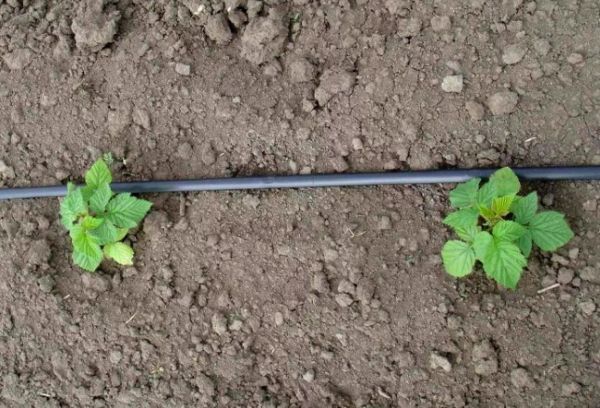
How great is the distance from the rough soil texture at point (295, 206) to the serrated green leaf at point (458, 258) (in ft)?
0.49

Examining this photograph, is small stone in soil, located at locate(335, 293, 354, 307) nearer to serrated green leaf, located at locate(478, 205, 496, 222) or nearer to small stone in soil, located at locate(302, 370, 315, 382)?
small stone in soil, located at locate(302, 370, 315, 382)

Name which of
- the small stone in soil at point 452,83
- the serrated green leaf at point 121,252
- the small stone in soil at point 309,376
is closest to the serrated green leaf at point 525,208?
the small stone in soil at point 452,83

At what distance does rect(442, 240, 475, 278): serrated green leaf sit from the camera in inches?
79.1

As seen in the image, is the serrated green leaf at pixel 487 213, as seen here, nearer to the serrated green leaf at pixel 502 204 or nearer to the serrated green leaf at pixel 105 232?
the serrated green leaf at pixel 502 204

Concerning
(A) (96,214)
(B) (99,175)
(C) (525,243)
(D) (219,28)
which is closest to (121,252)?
(A) (96,214)

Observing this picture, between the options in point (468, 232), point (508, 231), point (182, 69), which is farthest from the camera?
point (182, 69)

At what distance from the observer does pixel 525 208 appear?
6.53 feet

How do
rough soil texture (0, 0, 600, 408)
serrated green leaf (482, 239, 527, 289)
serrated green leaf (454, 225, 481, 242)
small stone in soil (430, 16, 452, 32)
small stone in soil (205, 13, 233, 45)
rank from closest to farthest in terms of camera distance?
serrated green leaf (482, 239, 527, 289) < serrated green leaf (454, 225, 481, 242) < rough soil texture (0, 0, 600, 408) < small stone in soil (430, 16, 452, 32) < small stone in soil (205, 13, 233, 45)

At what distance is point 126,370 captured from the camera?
2.36 meters

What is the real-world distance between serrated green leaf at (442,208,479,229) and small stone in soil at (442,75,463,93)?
0.49 m

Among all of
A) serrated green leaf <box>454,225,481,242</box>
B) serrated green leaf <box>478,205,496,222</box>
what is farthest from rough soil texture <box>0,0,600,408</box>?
serrated green leaf <box>478,205,496,222</box>

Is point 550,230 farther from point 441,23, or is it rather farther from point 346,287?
point 441,23

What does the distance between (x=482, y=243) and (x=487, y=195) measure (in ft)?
0.57

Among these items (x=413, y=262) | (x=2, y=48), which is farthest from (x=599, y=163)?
(x=2, y=48)
